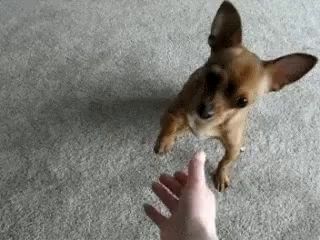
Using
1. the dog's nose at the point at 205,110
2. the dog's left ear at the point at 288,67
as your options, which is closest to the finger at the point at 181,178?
the dog's nose at the point at 205,110

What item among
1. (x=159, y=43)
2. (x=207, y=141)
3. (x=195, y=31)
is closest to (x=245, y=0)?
(x=195, y=31)

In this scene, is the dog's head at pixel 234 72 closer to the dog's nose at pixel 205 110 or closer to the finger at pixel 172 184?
the dog's nose at pixel 205 110

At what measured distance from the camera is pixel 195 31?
71.1 inches

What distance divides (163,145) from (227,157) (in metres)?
0.19

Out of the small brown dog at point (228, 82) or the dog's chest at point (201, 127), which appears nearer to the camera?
the small brown dog at point (228, 82)

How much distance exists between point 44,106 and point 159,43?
0.44 m

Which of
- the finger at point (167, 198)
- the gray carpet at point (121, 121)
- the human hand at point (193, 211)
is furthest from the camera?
the gray carpet at point (121, 121)

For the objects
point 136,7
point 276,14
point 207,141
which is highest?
point 136,7

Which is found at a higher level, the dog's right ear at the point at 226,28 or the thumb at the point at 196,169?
the dog's right ear at the point at 226,28

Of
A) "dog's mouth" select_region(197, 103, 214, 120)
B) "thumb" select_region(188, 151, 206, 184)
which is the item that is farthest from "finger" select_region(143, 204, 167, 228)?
"dog's mouth" select_region(197, 103, 214, 120)

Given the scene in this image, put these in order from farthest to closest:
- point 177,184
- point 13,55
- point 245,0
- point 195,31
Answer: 1. point 245,0
2. point 195,31
3. point 13,55
4. point 177,184

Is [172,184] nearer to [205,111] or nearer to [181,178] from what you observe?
[181,178]

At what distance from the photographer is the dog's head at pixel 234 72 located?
1147 mm

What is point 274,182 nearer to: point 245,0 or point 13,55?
point 245,0
